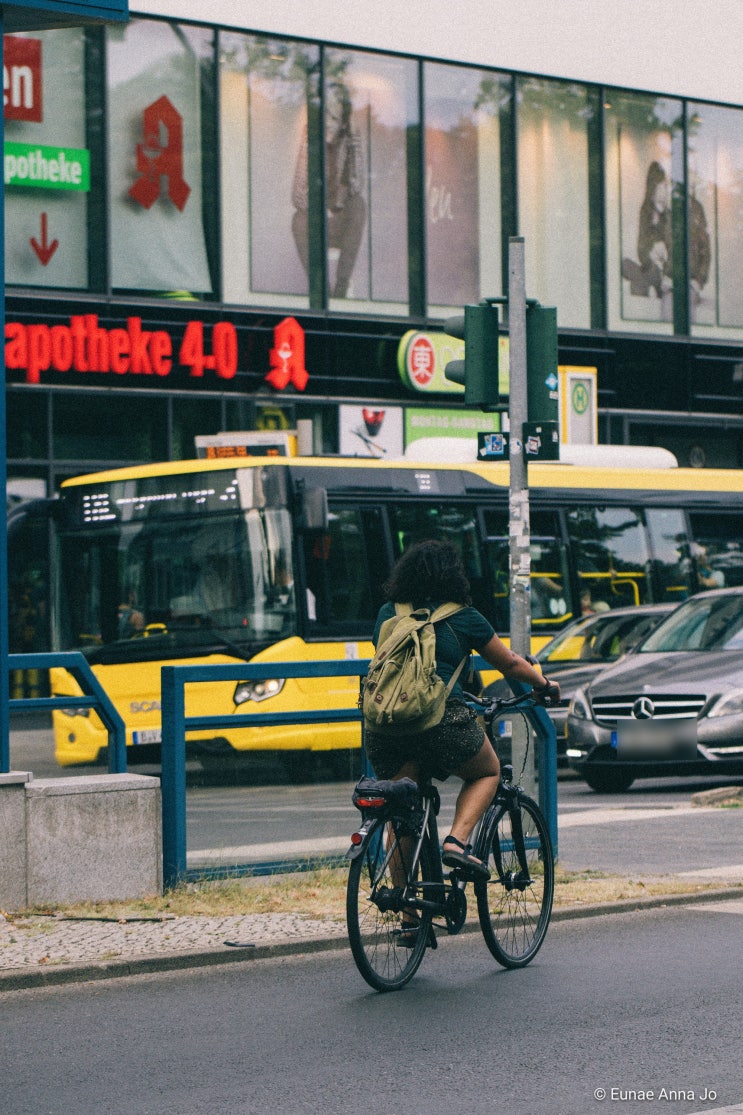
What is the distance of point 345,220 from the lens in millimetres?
26453

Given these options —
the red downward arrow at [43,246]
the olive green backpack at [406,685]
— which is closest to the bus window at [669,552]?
the red downward arrow at [43,246]

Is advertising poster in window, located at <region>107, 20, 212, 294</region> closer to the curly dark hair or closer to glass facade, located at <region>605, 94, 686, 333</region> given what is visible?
glass facade, located at <region>605, 94, 686, 333</region>

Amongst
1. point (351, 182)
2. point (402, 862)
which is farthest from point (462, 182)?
point (402, 862)

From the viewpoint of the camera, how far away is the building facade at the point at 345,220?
24266mm

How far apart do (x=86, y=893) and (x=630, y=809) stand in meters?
5.96

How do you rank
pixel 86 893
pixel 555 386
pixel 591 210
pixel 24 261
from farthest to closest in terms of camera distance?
pixel 591 210, pixel 24 261, pixel 555 386, pixel 86 893

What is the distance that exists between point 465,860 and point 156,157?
1954cm

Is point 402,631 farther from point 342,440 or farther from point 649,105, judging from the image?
point 649,105

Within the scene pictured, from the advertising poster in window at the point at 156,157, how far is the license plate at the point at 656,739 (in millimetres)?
12429

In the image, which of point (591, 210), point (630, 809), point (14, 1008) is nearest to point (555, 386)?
point (630, 809)

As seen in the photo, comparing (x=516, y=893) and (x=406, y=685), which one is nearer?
(x=406, y=685)

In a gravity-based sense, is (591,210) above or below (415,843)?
above

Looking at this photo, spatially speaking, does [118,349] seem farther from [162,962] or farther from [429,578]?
[429,578]

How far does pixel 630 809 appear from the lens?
13.4 metres
